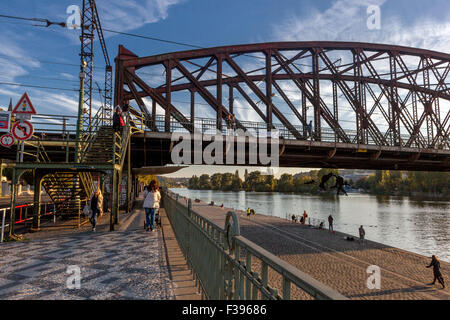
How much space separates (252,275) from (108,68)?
2295 inches

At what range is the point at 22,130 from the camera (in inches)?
324

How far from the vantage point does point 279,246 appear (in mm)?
22234

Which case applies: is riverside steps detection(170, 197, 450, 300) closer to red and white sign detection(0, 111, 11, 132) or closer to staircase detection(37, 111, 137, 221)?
staircase detection(37, 111, 137, 221)

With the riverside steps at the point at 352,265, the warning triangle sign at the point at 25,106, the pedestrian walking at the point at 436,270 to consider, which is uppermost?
the warning triangle sign at the point at 25,106

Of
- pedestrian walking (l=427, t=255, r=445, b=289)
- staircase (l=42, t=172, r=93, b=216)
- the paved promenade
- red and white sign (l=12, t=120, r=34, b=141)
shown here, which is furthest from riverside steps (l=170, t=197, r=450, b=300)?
staircase (l=42, t=172, r=93, b=216)

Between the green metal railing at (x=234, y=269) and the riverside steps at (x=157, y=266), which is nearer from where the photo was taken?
the green metal railing at (x=234, y=269)

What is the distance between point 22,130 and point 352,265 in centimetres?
1823

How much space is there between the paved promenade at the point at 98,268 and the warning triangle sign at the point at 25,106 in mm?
3839

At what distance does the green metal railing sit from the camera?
1763 millimetres

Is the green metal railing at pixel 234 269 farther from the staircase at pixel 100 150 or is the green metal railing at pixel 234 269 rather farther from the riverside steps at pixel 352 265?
the staircase at pixel 100 150

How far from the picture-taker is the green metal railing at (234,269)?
176cm

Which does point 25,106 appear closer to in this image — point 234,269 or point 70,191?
point 70,191

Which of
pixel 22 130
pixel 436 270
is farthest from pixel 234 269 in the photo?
pixel 436 270

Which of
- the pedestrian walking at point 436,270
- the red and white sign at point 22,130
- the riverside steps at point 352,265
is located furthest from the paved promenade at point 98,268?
the pedestrian walking at point 436,270
